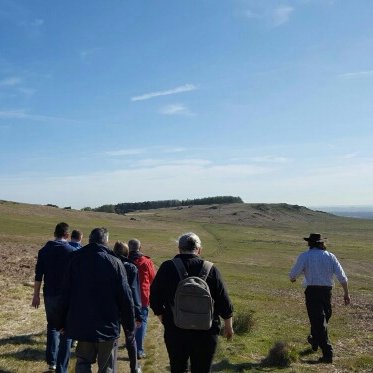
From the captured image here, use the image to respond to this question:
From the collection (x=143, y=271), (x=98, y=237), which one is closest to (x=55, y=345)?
(x=143, y=271)

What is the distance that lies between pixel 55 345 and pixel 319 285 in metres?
5.87

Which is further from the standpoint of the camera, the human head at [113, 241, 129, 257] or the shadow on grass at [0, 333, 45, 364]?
the shadow on grass at [0, 333, 45, 364]

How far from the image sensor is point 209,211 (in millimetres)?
178875

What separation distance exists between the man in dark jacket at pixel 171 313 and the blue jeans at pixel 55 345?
207 centimetres

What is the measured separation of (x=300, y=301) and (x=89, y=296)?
63.3ft

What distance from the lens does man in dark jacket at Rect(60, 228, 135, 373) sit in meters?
6.62

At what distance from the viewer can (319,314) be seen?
35.3 feet

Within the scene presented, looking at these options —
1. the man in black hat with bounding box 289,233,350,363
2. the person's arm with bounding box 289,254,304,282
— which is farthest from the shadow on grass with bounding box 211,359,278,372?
the person's arm with bounding box 289,254,304,282

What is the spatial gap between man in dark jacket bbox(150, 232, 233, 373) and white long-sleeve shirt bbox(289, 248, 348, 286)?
4.46 meters

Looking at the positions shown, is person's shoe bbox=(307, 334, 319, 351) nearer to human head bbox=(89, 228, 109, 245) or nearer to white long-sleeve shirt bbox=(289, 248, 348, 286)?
white long-sleeve shirt bbox=(289, 248, 348, 286)

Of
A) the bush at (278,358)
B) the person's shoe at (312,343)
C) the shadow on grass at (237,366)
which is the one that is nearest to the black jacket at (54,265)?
the shadow on grass at (237,366)

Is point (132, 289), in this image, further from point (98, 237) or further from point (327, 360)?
point (327, 360)

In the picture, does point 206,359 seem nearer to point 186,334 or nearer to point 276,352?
point 186,334

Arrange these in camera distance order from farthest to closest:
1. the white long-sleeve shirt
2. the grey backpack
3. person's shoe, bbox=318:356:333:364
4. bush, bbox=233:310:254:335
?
bush, bbox=233:310:254:335 → the white long-sleeve shirt → person's shoe, bbox=318:356:333:364 → the grey backpack
